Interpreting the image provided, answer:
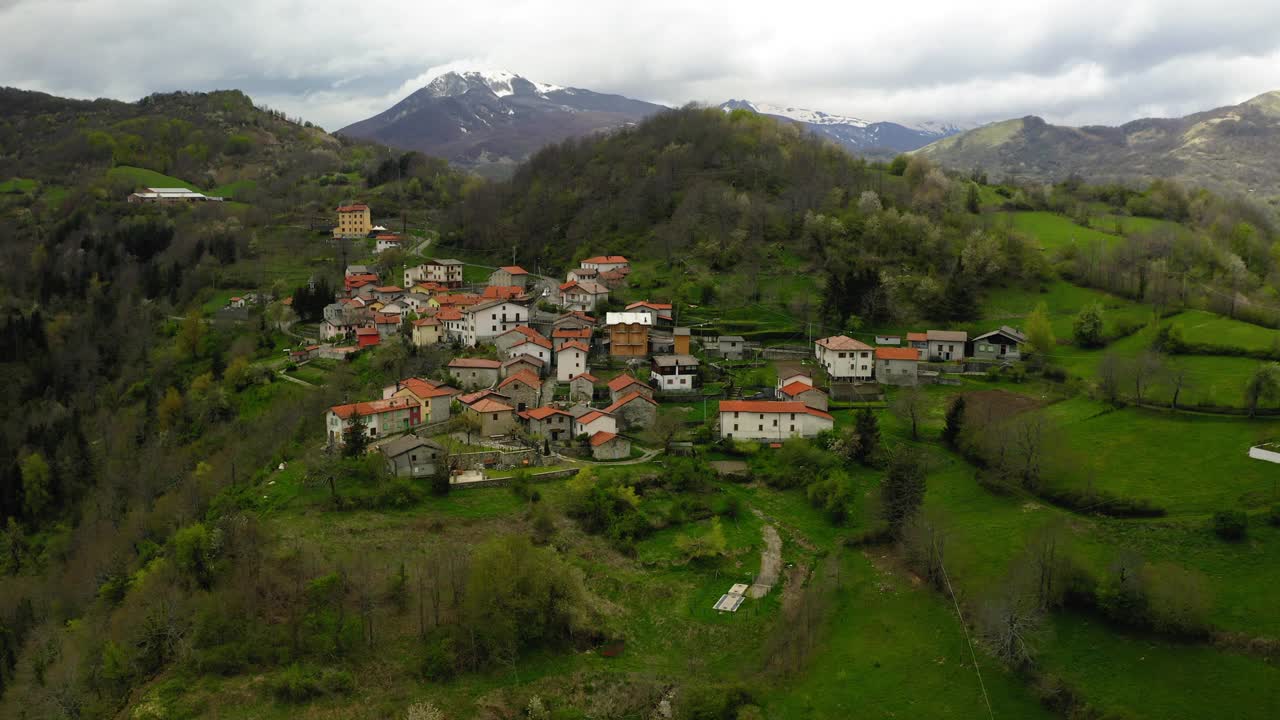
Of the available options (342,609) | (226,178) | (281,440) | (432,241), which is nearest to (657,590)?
(342,609)

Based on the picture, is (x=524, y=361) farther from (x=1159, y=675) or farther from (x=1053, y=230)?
(x=1053, y=230)

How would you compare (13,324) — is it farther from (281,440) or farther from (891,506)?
(891,506)

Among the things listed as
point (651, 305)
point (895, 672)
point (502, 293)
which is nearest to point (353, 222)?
point (502, 293)

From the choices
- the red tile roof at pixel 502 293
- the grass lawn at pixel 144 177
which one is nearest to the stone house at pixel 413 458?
the red tile roof at pixel 502 293

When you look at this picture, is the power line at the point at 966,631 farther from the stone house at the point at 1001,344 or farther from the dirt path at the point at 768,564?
the stone house at the point at 1001,344

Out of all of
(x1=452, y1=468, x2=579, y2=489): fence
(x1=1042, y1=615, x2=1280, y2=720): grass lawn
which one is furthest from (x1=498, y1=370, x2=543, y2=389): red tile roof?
(x1=1042, y1=615, x2=1280, y2=720): grass lawn

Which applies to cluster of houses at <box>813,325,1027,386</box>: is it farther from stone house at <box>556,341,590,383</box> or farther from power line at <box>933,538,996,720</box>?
power line at <box>933,538,996,720</box>
